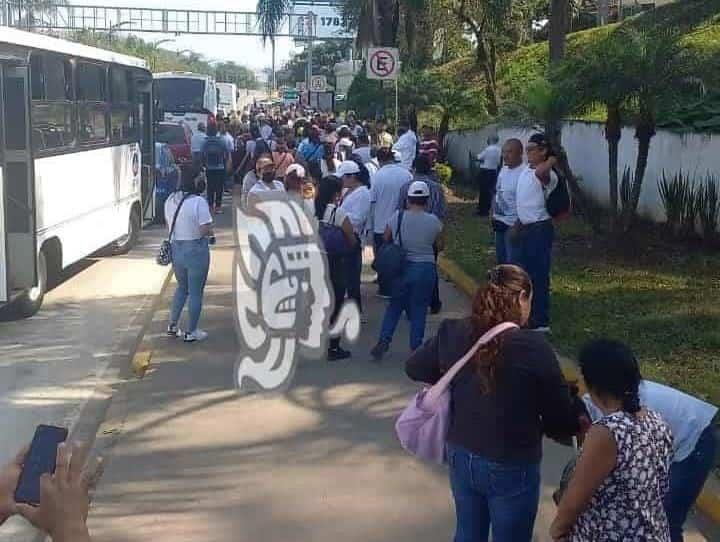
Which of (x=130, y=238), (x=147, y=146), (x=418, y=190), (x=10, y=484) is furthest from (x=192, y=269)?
(x=147, y=146)

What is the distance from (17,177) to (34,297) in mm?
1408

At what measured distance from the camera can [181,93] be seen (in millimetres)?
36344

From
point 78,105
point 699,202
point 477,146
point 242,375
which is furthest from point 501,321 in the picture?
point 477,146

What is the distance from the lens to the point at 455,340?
437cm

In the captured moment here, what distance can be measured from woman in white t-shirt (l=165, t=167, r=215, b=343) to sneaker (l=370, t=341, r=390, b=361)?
175 centimetres

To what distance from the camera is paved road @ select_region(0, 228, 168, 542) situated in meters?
8.16

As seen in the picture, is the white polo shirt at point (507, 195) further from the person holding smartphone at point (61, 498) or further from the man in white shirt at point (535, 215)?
the person holding smartphone at point (61, 498)

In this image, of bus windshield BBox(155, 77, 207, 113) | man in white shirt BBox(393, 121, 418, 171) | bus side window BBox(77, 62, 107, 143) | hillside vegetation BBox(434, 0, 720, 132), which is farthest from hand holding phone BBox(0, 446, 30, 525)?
bus windshield BBox(155, 77, 207, 113)

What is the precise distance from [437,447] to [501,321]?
23.0 inches

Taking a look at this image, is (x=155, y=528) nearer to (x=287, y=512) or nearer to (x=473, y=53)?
(x=287, y=512)

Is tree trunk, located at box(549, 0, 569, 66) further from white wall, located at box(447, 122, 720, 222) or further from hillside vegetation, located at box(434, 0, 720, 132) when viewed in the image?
white wall, located at box(447, 122, 720, 222)

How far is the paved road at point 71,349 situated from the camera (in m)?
8.16

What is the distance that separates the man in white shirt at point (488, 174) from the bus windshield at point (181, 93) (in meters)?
18.0

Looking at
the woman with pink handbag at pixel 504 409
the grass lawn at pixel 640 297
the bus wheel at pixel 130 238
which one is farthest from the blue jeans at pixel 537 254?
the bus wheel at pixel 130 238
